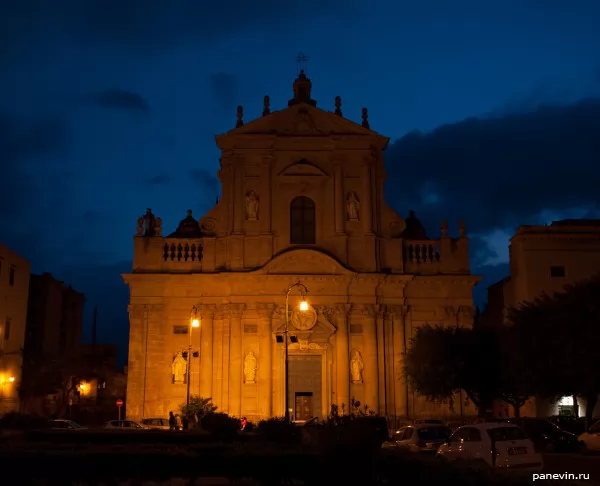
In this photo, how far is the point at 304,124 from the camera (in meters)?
43.6

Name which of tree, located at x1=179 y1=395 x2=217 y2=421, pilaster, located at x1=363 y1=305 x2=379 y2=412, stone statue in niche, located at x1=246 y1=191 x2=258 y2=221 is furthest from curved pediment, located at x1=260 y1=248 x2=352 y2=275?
tree, located at x1=179 y1=395 x2=217 y2=421

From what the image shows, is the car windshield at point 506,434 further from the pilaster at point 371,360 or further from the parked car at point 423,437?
the pilaster at point 371,360

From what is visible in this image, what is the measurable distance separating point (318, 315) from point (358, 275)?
301 cm

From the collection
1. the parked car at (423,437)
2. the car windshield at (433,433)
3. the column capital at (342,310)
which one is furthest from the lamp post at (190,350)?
the car windshield at (433,433)

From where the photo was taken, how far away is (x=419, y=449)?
76.2 ft

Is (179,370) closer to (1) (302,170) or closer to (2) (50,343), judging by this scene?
(1) (302,170)

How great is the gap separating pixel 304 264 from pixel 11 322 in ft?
66.6

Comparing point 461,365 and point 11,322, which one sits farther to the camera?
point 11,322

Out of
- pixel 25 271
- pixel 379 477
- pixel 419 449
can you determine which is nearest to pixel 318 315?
pixel 419 449

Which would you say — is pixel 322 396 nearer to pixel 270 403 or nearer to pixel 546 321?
pixel 270 403

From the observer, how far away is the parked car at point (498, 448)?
1816 centimetres

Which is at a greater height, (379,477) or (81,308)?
(81,308)

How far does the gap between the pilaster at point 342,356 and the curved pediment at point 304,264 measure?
6.66 feet

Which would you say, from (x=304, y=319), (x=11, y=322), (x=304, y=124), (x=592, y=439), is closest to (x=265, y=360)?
(x=304, y=319)
